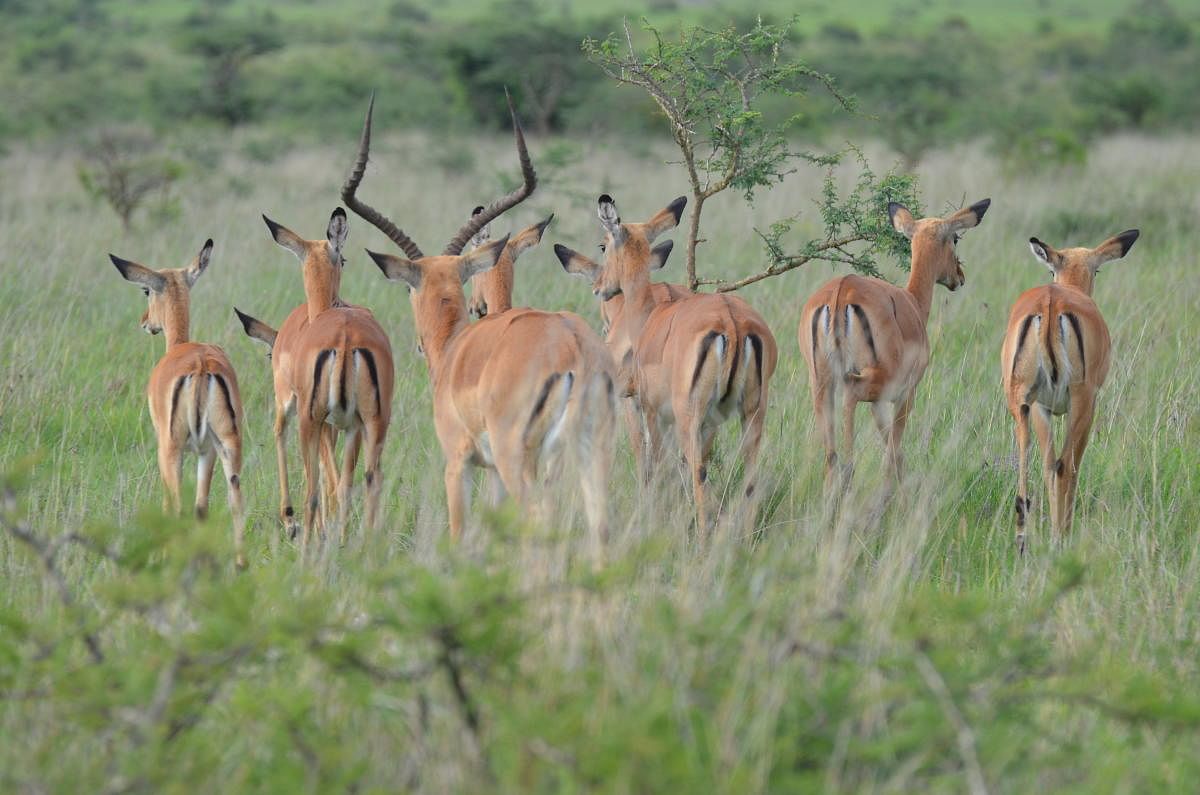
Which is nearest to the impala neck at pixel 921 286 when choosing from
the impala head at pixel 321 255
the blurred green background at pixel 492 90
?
the impala head at pixel 321 255

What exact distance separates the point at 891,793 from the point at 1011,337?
3440mm

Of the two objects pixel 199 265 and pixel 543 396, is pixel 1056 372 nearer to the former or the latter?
pixel 543 396

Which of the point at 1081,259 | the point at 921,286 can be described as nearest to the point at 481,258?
the point at 921,286

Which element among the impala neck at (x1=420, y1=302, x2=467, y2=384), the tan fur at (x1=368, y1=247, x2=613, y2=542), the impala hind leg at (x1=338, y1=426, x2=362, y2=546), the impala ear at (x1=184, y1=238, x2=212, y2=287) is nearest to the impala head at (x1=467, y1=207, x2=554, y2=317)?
the impala neck at (x1=420, y1=302, x2=467, y2=384)

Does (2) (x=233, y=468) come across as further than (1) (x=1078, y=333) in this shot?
No

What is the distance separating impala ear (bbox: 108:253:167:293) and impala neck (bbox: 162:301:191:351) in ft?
0.41

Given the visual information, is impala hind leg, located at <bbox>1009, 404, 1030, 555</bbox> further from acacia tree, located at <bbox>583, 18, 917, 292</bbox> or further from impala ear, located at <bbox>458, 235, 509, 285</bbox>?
impala ear, located at <bbox>458, 235, 509, 285</bbox>

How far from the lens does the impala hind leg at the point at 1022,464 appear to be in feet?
18.0

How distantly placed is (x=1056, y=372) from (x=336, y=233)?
299cm

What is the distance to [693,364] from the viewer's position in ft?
17.7

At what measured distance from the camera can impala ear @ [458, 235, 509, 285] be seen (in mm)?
5656

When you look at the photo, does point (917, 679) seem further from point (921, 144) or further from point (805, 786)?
point (921, 144)

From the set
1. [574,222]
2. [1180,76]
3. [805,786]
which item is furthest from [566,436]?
[1180,76]

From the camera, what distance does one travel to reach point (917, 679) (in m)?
3.03
